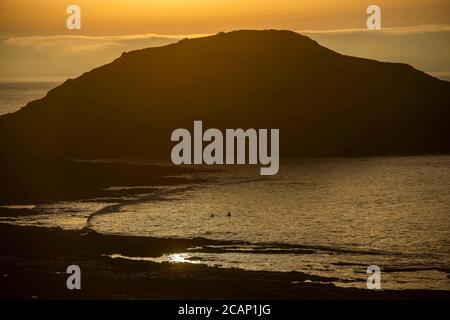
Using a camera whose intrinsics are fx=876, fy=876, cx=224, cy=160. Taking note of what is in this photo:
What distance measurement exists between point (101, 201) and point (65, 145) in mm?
68001

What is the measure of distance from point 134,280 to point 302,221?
33.6 metres

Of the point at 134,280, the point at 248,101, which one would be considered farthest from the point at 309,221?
the point at 248,101

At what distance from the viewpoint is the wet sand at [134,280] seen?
4462 cm

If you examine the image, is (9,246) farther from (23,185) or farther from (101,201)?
(23,185)

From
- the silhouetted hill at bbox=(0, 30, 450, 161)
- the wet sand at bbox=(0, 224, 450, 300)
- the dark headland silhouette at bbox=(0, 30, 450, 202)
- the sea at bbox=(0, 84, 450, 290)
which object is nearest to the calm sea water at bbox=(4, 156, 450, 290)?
the sea at bbox=(0, 84, 450, 290)

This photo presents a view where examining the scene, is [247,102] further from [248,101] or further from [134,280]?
[134,280]

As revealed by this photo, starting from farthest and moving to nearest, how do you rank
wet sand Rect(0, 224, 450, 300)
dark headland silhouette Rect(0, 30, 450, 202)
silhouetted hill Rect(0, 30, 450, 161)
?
silhouetted hill Rect(0, 30, 450, 161) → dark headland silhouette Rect(0, 30, 450, 202) → wet sand Rect(0, 224, 450, 300)

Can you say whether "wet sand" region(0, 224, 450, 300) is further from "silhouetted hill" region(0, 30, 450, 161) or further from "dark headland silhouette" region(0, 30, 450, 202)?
"silhouetted hill" region(0, 30, 450, 161)

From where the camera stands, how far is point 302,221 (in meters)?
78.8

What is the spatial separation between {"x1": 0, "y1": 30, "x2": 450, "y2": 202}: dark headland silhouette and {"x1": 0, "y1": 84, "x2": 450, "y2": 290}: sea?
34.3m

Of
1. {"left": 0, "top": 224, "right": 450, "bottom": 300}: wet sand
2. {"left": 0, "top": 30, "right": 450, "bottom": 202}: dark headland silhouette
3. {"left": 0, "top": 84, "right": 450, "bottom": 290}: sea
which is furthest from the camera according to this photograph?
{"left": 0, "top": 30, "right": 450, "bottom": 202}: dark headland silhouette

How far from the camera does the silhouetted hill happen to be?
160 metres

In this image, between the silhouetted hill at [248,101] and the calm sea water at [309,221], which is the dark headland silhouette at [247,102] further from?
the calm sea water at [309,221]
